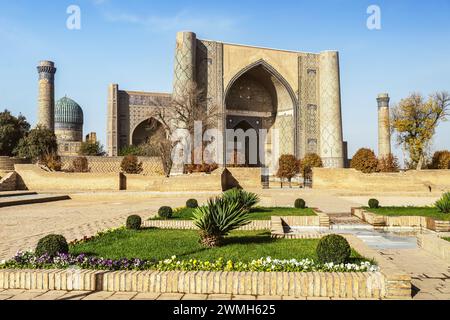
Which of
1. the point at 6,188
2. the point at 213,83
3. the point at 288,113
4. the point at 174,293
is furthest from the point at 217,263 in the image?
the point at 288,113

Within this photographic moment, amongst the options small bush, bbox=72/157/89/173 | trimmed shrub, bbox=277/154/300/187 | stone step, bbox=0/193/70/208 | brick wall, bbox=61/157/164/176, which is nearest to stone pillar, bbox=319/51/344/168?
trimmed shrub, bbox=277/154/300/187

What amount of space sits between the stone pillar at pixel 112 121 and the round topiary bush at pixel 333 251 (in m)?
35.4

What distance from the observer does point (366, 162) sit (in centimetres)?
2675

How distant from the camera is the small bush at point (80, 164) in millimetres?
29422

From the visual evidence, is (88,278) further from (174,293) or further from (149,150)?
(149,150)

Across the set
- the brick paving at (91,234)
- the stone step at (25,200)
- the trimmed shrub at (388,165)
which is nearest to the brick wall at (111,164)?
the stone step at (25,200)

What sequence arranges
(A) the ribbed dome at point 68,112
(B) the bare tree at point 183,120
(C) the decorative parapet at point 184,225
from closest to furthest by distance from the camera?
(C) the decorative parapet at point 184,225 < (B) the bare tree at point 183,120 < (A) the ribbed dome at point 68,112

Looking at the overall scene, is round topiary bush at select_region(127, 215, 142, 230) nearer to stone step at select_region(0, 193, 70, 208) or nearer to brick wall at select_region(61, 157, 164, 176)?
stone step at select_region(0, 193, 70, 208)

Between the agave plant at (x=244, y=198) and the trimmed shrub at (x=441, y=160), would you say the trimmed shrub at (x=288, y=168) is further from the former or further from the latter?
the agave plant at (x=244, y=198)

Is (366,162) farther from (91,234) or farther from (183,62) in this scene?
(91,234)

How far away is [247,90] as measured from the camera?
35969 mm

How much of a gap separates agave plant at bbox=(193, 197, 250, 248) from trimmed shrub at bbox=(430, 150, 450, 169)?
81.0 feet

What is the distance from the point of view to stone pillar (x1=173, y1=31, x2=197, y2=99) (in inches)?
1154
